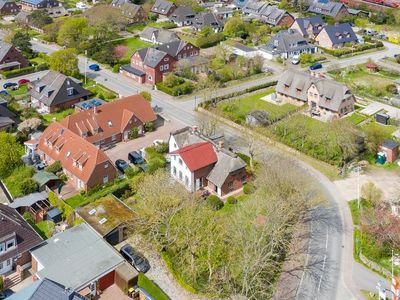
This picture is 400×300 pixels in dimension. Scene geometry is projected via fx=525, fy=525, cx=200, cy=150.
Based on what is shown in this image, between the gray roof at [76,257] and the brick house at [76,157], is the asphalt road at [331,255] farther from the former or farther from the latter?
the brick house at [76,157]

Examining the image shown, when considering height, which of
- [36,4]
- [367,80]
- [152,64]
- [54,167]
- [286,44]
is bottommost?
[36,4]

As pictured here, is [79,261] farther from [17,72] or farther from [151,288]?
[17,72]

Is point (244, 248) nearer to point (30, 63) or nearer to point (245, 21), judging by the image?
point (30, 63)

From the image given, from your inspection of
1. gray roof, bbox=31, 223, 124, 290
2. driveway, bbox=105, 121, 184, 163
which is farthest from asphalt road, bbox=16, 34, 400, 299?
gray roof, bbox=31, 223, 124, 290

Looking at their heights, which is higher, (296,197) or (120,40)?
(296,197)

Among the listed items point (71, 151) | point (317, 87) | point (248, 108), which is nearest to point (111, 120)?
point (71, 151)

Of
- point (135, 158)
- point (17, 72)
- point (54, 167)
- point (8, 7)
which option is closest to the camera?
point (54, 167)

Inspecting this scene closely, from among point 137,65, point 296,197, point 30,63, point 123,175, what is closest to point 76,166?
point 123,175

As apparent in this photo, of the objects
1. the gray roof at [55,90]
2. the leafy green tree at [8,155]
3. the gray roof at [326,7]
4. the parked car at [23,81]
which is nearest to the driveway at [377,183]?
the leafy green tree at [8,155]
